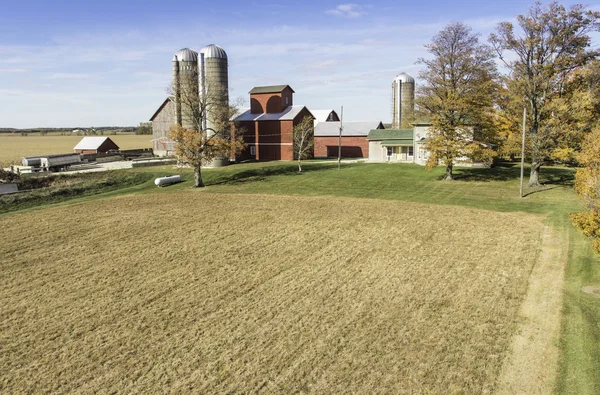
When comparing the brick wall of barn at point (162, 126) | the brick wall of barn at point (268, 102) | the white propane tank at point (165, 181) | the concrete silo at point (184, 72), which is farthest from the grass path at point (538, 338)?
the brick wall of barn at point (162, 126)

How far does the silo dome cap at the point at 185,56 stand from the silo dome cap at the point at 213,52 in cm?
333

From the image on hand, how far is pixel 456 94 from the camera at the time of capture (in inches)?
1522

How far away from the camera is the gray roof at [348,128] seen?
2598 inches

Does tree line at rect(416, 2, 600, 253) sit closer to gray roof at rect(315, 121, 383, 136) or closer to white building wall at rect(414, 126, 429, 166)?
white building wall at rect(414, 126, 429, 166)

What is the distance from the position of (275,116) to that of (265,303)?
152 ft

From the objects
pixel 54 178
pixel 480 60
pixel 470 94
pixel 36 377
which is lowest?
pixel 36 377

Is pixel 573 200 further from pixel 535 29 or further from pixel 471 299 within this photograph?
pixel 471 299

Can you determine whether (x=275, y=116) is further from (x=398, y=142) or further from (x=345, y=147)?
(x=398, y=142)

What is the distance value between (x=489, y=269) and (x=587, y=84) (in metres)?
24.3

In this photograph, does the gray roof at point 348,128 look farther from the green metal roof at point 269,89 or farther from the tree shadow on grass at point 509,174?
the tree shadow on grass at point 509,174

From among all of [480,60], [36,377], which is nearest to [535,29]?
[480,60]

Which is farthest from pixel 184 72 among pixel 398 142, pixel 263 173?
pixel 398 142

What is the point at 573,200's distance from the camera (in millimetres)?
31781

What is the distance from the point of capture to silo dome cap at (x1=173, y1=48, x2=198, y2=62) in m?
A: 57.5
